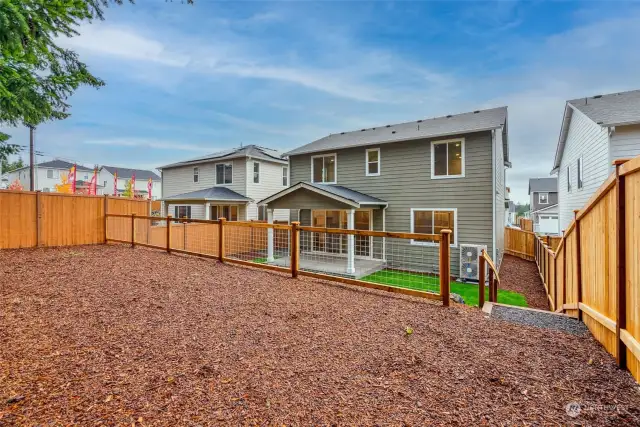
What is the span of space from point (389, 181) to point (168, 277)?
345 inches

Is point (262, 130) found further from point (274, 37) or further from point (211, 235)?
point (211, 235)

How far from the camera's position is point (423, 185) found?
434 inches

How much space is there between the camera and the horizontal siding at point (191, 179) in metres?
16.7

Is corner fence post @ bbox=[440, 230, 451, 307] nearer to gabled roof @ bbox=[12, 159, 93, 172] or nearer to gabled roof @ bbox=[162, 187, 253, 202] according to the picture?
gabled roof @ bbox=[162, 187, 253, 202]

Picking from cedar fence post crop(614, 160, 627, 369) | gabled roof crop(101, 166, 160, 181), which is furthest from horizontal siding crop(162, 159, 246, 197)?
gabled roof crop(101, 166, 160, 181)

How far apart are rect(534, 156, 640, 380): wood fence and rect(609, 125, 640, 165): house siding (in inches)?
241

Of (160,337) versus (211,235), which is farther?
(211,235)

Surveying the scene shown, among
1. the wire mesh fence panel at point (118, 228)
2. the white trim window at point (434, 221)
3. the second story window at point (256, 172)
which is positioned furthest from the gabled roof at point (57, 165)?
the white trim window at point (434, 221)

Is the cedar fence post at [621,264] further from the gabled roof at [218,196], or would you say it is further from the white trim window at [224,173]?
the white trim window at [224,173]

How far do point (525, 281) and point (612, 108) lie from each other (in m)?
6.09

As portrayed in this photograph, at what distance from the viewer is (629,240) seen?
2309 millimetres

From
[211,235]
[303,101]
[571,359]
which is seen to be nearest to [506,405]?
[571,359]

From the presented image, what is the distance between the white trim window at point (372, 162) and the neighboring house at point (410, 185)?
0.04 meters

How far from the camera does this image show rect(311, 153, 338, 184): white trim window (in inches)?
520
